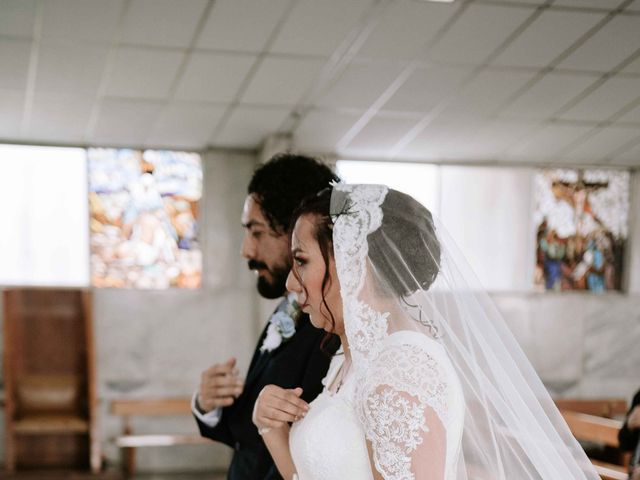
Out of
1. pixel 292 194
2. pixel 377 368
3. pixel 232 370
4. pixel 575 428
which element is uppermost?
pixel 292 194

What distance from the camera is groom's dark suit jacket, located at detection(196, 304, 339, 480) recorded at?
201cm

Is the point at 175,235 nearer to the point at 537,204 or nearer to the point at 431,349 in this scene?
the point at 537,204

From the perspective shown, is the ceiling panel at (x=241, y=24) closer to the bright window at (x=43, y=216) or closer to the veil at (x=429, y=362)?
the bright window at (x=43, y=216)

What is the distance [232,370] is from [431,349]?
3.12 ft

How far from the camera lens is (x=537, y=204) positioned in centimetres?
796

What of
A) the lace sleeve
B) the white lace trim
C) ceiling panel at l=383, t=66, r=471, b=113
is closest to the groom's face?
the white lace trim

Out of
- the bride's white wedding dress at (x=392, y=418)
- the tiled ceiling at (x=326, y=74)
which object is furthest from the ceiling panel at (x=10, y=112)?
the bride's white wedding dress at (x=392, y=418)

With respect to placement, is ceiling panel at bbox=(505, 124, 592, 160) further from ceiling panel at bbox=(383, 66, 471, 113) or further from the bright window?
the bright window

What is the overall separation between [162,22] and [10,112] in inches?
83.5

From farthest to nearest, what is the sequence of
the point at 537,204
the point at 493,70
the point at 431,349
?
the point at 537,204 < the point at 493,70 < the point at 431,349

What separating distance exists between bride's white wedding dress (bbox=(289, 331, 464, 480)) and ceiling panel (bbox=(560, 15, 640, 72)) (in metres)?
3.84

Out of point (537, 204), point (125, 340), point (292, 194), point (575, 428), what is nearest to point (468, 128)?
point (537, 204)

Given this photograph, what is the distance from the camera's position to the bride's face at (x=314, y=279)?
1655mm

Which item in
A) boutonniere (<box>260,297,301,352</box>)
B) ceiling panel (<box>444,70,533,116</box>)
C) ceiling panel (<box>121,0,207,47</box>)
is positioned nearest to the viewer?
boutonniere (<box>260,297,301,352</box>)
